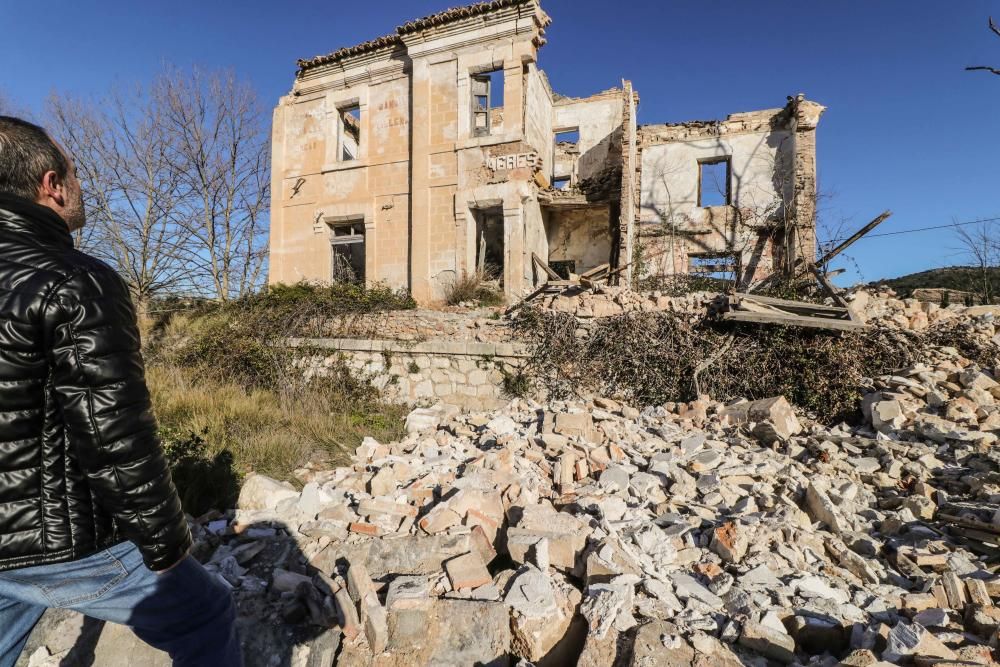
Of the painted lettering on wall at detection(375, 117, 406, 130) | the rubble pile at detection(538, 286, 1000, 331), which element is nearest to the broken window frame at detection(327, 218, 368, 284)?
the painted lettering on wall at detection(375, 117, 406, 130)

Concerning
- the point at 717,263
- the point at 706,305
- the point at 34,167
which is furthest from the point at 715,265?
the point at 34,167

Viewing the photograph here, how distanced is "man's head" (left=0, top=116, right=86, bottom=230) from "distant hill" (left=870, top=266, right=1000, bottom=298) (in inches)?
550

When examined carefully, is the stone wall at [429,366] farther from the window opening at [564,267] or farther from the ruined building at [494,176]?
the window opening at [564,267]

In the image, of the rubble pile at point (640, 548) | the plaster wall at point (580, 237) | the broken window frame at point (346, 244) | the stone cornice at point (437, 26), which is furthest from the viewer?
the plaster wall at point (580, 237)

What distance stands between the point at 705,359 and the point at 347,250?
33.3 feet

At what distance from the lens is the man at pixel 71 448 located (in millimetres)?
1250

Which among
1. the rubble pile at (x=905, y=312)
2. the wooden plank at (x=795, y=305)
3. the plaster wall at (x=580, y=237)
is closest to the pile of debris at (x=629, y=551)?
the rubble pile at (x=905, y=312)

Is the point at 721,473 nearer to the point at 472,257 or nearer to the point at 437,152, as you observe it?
the point at 472,257

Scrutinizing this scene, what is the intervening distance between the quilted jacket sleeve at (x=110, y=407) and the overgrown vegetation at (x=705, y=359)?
6.27 m

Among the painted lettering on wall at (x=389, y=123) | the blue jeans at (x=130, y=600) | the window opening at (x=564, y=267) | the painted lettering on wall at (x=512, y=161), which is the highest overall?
the painted lettering on wall at (x=389, y=123)

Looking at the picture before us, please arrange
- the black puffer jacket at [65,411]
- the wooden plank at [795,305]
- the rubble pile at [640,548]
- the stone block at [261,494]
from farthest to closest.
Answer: the wooden plank at [795,305], the stone block at [261,494], the rubble pile at [640,548], the black puffer jacket at [65,411]

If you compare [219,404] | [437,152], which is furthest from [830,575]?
[437,152]

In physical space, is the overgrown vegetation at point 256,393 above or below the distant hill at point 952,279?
below

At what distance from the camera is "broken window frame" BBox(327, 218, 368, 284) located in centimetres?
1267
